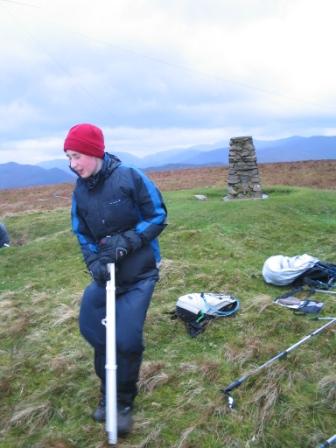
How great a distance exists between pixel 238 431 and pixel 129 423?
121 centimetres

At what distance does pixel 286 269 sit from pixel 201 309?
265 cm

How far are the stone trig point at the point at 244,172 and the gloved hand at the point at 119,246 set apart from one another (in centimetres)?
1632

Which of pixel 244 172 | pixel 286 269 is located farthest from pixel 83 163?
pixel 244 172

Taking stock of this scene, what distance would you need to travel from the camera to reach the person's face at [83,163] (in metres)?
4.98

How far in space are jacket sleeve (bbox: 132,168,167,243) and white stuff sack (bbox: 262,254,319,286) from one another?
5292 millimetres

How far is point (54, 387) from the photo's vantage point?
647cm

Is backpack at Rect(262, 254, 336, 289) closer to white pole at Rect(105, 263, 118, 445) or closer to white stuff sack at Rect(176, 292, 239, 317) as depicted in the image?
white stuff sack at Rect(176, 292, 239, 317)

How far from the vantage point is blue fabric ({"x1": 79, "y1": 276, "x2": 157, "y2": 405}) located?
16.0 feet

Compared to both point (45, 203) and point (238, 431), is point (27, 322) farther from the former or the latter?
point (45, 203)

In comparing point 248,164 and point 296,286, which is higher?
point 248,164

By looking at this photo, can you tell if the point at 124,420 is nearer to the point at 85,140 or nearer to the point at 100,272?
the point at 100,272

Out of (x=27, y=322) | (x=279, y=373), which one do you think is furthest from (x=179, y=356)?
(x=27, y=322)

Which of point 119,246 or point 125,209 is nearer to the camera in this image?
point 119,246

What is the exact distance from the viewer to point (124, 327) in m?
4.86
